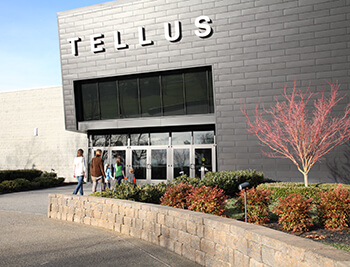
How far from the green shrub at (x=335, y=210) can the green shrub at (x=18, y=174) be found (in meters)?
19.3

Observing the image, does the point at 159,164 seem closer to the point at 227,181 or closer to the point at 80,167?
the point at 227,181

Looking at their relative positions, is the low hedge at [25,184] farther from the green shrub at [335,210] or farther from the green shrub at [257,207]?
the green shrub at [335,210]

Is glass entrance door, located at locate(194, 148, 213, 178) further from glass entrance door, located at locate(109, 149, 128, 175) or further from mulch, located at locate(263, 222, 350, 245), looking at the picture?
mulch, located at locate(263, 222, 350, 245)

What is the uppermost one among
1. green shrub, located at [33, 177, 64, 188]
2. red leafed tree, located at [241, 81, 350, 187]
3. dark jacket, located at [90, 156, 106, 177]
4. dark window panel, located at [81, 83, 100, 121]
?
dark window panel, located at [81, 83, 100, 121]

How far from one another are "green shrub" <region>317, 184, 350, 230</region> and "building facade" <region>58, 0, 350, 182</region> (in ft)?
31.1

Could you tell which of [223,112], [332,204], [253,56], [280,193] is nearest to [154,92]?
[223,112]

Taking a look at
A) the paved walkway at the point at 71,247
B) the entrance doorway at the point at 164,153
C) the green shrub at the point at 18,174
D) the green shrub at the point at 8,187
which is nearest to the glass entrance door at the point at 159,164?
the entrance doorway at the point at 164,153

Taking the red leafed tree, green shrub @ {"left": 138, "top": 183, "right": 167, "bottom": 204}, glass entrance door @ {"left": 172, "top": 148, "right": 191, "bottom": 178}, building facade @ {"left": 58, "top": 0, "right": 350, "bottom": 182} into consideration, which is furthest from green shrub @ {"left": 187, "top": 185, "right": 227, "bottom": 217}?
glass entrance door @ {"left": 172, "top": 148, "right": 191, "bottom": 178}

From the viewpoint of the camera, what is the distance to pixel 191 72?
1973cm

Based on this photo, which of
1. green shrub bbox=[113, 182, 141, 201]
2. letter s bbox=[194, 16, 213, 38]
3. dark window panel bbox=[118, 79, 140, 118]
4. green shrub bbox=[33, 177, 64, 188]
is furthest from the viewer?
green shrub bbox=[33, 177, 64, 188]

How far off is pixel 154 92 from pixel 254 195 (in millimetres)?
13495

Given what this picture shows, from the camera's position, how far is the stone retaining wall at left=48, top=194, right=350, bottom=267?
12.8 ft

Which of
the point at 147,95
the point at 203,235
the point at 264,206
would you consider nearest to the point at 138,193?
the point at 264,206

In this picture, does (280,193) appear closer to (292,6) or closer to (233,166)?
(233,166)
